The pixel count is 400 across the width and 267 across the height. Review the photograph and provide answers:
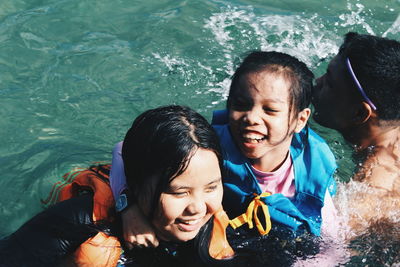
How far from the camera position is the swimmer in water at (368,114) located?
13.9ft

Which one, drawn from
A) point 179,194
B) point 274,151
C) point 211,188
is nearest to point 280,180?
point 274,151

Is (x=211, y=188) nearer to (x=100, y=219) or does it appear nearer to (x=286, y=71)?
(x=100, y=219)

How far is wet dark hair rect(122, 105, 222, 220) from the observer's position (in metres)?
2.91

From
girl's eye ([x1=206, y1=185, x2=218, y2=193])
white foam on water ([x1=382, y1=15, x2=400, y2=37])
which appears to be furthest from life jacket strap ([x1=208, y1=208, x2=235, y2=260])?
white foam on water ([x1=382, y1=15, x2=400, y2=37])

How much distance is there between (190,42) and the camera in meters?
6.02

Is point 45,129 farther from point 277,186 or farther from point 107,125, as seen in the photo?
point 277,186

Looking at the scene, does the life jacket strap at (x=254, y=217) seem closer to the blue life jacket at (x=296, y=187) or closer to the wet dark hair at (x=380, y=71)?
the blue life jacket at (x=296, y=187)

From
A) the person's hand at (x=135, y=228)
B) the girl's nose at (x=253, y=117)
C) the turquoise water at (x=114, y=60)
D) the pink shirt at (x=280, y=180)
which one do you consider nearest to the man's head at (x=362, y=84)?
the turquoise water at (x=114, y=60)

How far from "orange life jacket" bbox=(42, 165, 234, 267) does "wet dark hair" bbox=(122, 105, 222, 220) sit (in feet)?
1.03

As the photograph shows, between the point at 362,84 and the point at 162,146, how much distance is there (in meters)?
2.01

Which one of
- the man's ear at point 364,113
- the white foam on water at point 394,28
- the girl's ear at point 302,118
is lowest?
the white foam on water at point 394,28

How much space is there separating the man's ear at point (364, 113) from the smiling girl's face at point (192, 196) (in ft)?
5.77

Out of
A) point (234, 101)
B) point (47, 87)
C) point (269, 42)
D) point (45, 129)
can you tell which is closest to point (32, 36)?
point (47, 87)

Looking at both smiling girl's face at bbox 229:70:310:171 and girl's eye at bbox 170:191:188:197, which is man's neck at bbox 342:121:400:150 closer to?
smiling girl's face at bbox 229:70:310:171
